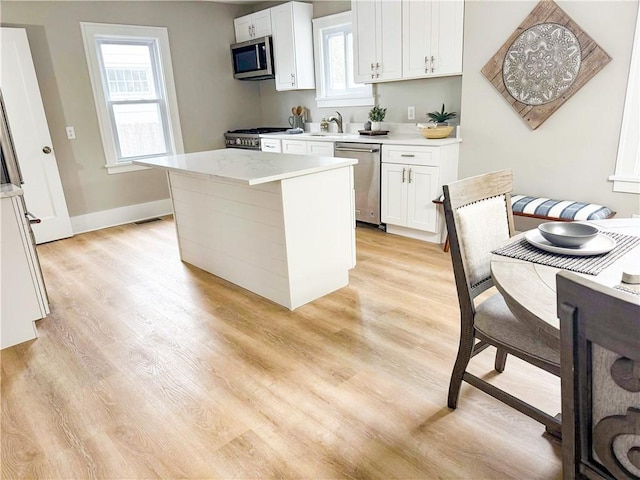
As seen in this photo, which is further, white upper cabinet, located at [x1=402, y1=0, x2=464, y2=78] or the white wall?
white upper cabinet, located at [x1=402, y1=0, x2=464, y2=78]

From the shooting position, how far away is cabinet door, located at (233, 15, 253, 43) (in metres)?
5.31

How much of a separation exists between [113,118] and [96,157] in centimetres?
48

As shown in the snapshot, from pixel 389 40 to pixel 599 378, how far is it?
3768 millimetres

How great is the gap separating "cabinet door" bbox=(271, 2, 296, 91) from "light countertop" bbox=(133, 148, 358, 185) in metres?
2.00

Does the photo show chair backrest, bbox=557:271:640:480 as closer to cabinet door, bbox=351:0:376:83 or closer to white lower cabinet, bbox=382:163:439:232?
white lower cabinet, bbox=382:163:439:232

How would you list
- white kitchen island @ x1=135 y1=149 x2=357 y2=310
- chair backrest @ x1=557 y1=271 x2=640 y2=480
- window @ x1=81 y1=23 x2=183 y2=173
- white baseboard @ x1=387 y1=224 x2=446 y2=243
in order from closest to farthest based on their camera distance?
chair backrest @ x1=557 y1=271 x2=640 y2=480, white kitchen island @ x1=135 y1=149 x2=357 y2=310, white baseboard @ x1=387 y1=224 x2=446 y2=243, window @ x1=81 y1=23 x2=183 y2=173

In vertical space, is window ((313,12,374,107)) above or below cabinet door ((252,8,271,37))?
below

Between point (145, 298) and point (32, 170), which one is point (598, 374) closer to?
point (145, 298)

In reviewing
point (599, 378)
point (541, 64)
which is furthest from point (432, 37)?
point (599, 378)

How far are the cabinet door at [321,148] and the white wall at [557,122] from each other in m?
1.34

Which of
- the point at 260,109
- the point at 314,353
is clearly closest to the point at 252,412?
the point at 314,353

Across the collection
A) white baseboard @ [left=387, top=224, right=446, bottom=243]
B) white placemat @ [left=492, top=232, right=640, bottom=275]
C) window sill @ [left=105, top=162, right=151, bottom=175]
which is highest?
white placemat @ [left=492, top=232, right=640, bottom=275]

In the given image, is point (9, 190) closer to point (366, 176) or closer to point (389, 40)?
point (366, 176)

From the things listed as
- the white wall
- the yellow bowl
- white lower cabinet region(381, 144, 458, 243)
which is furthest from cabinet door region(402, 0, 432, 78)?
white lower cabinet region(381, 144, 458, 243)
